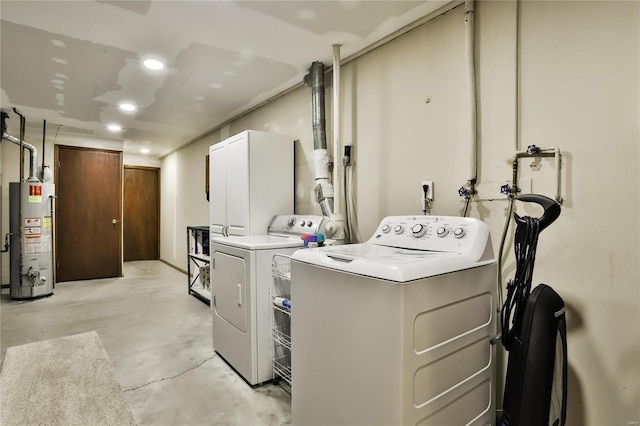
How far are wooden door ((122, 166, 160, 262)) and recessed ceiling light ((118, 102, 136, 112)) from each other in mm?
3675

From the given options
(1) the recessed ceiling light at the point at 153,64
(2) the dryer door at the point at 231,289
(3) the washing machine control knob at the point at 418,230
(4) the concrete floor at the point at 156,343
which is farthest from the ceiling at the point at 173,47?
(4) the concrete floor at the point at 156,343

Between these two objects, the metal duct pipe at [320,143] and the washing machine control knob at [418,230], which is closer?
the washing machine control knob at [418,230]

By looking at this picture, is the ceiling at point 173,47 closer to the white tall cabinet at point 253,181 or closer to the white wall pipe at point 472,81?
the white wall pipe at point 472,81

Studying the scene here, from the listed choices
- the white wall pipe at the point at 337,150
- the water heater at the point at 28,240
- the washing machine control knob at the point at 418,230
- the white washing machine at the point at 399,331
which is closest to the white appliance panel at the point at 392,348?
the white washing machine at the point at 399,331

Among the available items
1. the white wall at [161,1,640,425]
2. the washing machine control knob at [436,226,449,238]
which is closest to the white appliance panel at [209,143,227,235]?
the white wall at [161,1,640,425]

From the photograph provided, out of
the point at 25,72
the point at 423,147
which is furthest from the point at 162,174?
the point at 423,147

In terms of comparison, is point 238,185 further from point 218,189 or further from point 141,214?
point 141,214

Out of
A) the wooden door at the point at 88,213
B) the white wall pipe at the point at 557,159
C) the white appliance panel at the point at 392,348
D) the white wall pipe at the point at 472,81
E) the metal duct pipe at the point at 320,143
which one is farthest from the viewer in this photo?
the wooden door at the point at 88,213

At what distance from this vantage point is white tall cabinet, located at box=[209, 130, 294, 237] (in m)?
2.90

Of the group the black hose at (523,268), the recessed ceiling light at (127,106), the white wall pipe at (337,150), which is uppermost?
the recessed ceiling light at (127,106)

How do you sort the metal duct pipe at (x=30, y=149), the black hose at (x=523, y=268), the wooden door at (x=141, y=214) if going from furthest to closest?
the wooden door at (x=141, y=214), the metal duct pipe at (x=30, y=149), the black hose at (x=523, y=268)

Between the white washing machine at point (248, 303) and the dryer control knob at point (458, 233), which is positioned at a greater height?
the dryer control knob at point (458, 233)

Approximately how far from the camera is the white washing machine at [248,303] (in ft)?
7.11

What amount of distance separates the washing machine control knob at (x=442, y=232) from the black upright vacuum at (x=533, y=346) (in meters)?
0.31
